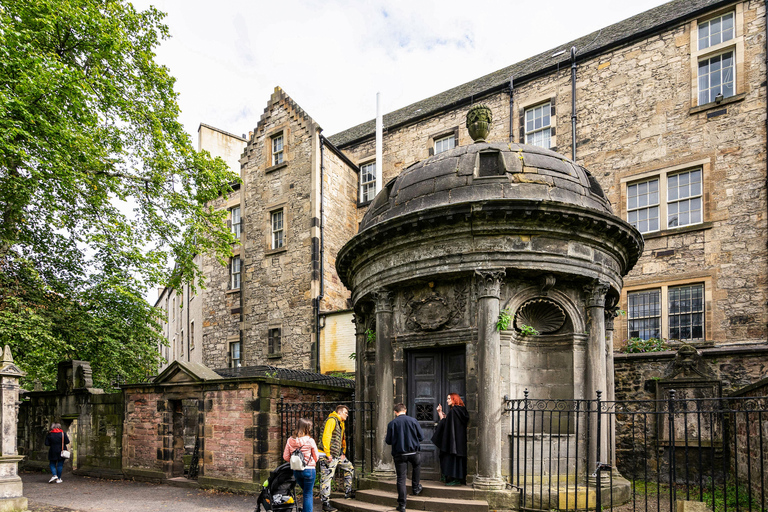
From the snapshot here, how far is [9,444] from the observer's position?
10648 mm

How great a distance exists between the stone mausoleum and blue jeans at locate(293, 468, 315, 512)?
2.49 m

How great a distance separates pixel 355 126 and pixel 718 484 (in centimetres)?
2221

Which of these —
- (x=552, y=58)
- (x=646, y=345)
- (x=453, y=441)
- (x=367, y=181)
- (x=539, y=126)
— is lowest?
(x=453, y=441)

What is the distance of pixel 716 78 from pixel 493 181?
11135mm

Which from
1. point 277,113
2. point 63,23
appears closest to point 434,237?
point 63,23

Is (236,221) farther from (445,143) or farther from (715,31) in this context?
(715,31)

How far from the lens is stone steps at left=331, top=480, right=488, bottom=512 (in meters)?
8.65

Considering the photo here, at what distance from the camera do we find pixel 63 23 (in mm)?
14328

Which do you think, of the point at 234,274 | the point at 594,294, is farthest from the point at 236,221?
the point at 594,294

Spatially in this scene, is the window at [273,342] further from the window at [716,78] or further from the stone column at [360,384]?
the window at [716,78]

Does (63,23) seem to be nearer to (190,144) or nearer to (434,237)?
(190,144)

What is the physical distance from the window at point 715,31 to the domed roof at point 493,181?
9269mm

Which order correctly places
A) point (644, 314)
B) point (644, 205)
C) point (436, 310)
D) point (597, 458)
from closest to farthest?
point (597, 458) < point (436, 310) < point (644, 314) < point (644, 205)

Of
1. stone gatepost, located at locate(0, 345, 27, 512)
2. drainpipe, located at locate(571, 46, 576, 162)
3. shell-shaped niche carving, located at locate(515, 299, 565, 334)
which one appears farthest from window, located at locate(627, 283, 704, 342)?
stone gatepost, located at locate(0, 345, 27, 512)
